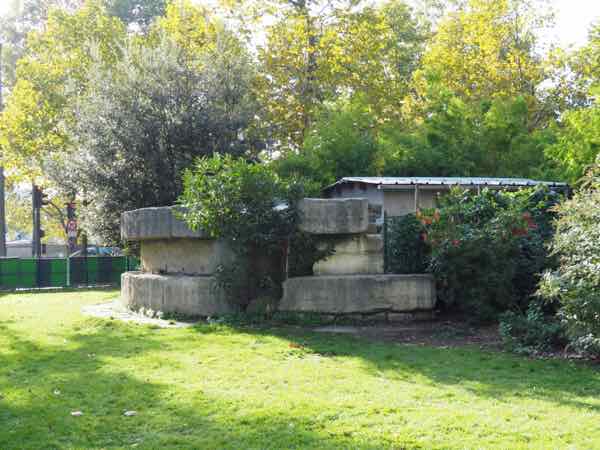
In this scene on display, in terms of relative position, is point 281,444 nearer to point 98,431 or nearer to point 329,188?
point 98,431

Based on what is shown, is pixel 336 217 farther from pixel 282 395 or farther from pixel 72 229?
pixel 72 229

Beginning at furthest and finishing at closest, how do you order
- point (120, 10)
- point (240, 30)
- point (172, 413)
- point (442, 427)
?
1. point (120, 10)
2. point (240, 30)
3. point (172, 413)
4. point (442, 427)

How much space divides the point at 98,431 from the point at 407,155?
1542cm

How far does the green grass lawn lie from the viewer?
15.5ft

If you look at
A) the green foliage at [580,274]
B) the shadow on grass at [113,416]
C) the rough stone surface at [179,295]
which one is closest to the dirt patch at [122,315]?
the rough stone surface at [179,295]

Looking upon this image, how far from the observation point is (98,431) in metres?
4.96

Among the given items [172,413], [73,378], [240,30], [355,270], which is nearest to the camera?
[172,413]

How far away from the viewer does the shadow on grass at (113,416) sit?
4.68m

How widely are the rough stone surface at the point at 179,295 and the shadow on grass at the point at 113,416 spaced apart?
298cm

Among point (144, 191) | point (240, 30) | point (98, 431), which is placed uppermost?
point (240, 30)

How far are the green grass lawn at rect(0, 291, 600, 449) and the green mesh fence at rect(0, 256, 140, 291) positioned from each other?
1293 cm

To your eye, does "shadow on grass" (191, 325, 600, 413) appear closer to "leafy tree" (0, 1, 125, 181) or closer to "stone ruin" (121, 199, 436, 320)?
"stone ruin" (121, 199, 436, 320)

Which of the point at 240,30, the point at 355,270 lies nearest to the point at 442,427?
the point at 355,270

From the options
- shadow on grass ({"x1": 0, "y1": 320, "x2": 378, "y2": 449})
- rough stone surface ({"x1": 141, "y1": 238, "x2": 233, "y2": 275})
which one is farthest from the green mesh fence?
shadow on grass ({"x1": 0, "y1": 320, "x2": 378, "y2": 449})
